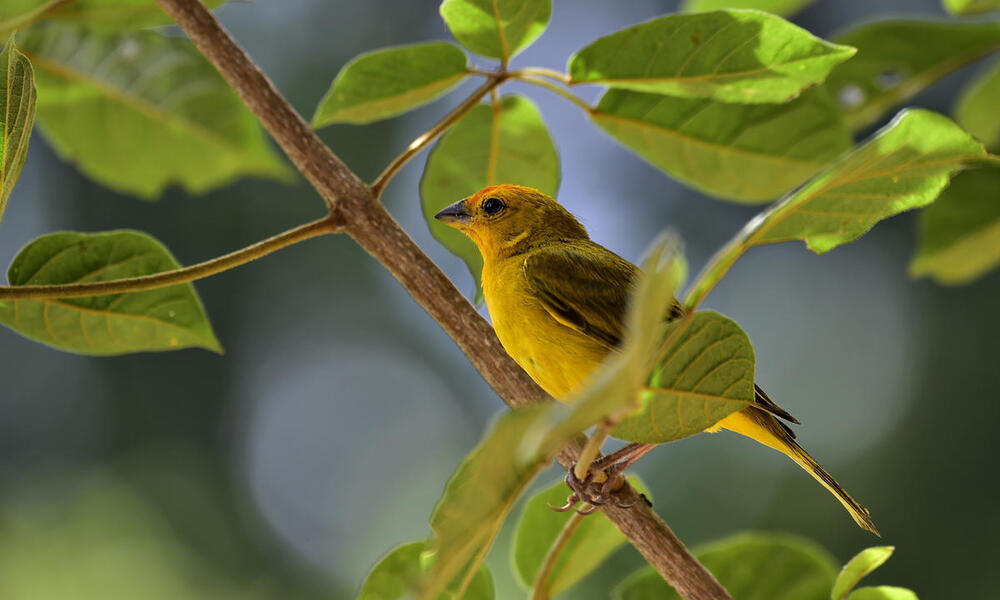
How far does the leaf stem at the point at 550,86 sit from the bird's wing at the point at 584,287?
43cm

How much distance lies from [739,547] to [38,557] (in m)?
6.74

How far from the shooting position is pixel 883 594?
1.34 metres

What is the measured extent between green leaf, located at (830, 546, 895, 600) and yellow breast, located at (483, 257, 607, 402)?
0.58m

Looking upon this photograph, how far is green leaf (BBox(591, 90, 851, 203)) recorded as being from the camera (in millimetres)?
1719

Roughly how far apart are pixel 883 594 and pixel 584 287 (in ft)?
2.95

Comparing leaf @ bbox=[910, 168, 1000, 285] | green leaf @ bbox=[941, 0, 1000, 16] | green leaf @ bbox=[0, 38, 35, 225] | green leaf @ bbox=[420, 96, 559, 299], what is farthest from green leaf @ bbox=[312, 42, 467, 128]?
leaf @ bbox=[910, 168, 1000, 285]

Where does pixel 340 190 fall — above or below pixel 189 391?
below

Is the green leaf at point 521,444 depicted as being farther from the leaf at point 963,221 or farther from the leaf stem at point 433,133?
the leaf at point 963,221

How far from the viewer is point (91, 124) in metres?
2.33

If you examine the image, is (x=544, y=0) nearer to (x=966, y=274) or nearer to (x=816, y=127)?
(x=816, y=127)

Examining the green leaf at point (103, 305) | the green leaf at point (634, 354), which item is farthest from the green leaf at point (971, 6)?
the green leaf at point (103, 305)

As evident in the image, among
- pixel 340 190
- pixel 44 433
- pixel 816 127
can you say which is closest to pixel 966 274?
pixel 816 127

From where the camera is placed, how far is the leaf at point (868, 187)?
3.32 feet

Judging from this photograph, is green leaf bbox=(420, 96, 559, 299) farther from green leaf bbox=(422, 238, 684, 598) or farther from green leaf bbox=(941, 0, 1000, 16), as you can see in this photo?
green leaf bbox=(422, 238, 684, 598)
